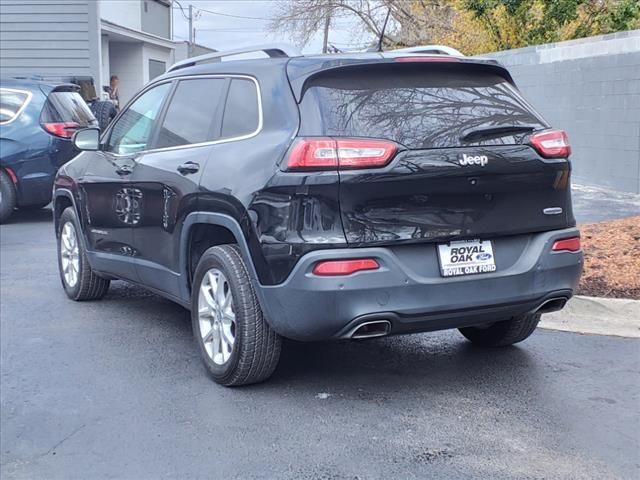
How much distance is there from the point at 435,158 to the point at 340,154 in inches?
19.8

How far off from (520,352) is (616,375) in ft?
→ 2.16

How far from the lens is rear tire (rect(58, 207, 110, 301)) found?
700cm

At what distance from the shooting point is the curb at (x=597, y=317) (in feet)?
19.8

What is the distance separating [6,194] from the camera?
11.3 m

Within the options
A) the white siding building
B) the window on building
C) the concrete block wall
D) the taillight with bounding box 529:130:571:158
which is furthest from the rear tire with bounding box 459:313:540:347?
the window on building

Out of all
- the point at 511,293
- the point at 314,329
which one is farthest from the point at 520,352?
the point at 314,329

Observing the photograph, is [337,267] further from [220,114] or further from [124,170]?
[124,170]

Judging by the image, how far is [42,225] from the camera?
11555mm

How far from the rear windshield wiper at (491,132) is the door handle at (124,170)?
257cm

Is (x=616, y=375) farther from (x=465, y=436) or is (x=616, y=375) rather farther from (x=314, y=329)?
(x=314, y=329)

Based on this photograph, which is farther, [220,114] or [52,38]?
[52,38]

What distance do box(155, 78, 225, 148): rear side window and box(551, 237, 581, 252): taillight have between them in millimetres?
2074

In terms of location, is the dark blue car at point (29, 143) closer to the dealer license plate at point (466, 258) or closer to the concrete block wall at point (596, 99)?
the concrete block wall at point (596, 99)

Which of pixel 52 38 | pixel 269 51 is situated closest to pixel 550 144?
pixel 269 51
